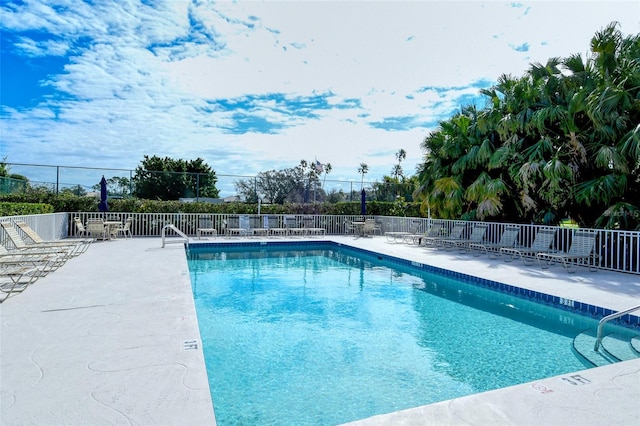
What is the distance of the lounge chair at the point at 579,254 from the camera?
7883 mm

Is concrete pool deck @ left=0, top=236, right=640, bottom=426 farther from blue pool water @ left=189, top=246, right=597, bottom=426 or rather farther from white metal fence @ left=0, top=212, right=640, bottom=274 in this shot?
white metal fence @ left=0, top=212, right=640, bottom=274

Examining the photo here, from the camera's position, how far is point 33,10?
865 cm

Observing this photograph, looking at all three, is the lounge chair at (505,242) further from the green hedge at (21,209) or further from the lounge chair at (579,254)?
the green hedge at (21,209)

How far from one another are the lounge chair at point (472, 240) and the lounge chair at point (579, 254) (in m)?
2.50

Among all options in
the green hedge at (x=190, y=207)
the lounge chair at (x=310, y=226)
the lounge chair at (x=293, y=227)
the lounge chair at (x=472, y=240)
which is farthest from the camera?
the lounge chair at (x=310, y=226)


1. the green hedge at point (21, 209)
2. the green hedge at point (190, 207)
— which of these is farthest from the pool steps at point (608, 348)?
the green hedge at point (190, 207)

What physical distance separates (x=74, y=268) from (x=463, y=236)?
34.5ft

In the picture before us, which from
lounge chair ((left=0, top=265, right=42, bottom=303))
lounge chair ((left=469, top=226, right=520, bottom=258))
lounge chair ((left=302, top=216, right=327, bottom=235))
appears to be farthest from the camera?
lounge chair ((left=302, top=216, right=327, bottom=235))

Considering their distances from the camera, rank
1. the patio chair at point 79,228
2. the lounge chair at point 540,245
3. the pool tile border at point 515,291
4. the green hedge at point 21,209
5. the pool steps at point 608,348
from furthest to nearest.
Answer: the patio chair at point 79,228 → the lounge chair at point 540,245 → the green hedge at point 21,209 → the pool tile border at point 515,291 → the pool steps at point 608,348

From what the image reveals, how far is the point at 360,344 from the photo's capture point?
14.5ft

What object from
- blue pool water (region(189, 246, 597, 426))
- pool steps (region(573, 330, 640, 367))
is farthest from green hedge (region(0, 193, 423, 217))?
pool steps (region(573, 330, 640, 367))

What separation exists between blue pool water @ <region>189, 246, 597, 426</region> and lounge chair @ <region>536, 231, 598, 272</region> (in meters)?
2.37

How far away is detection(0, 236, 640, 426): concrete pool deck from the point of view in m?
2.30

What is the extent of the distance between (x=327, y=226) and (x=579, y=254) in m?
9.96
